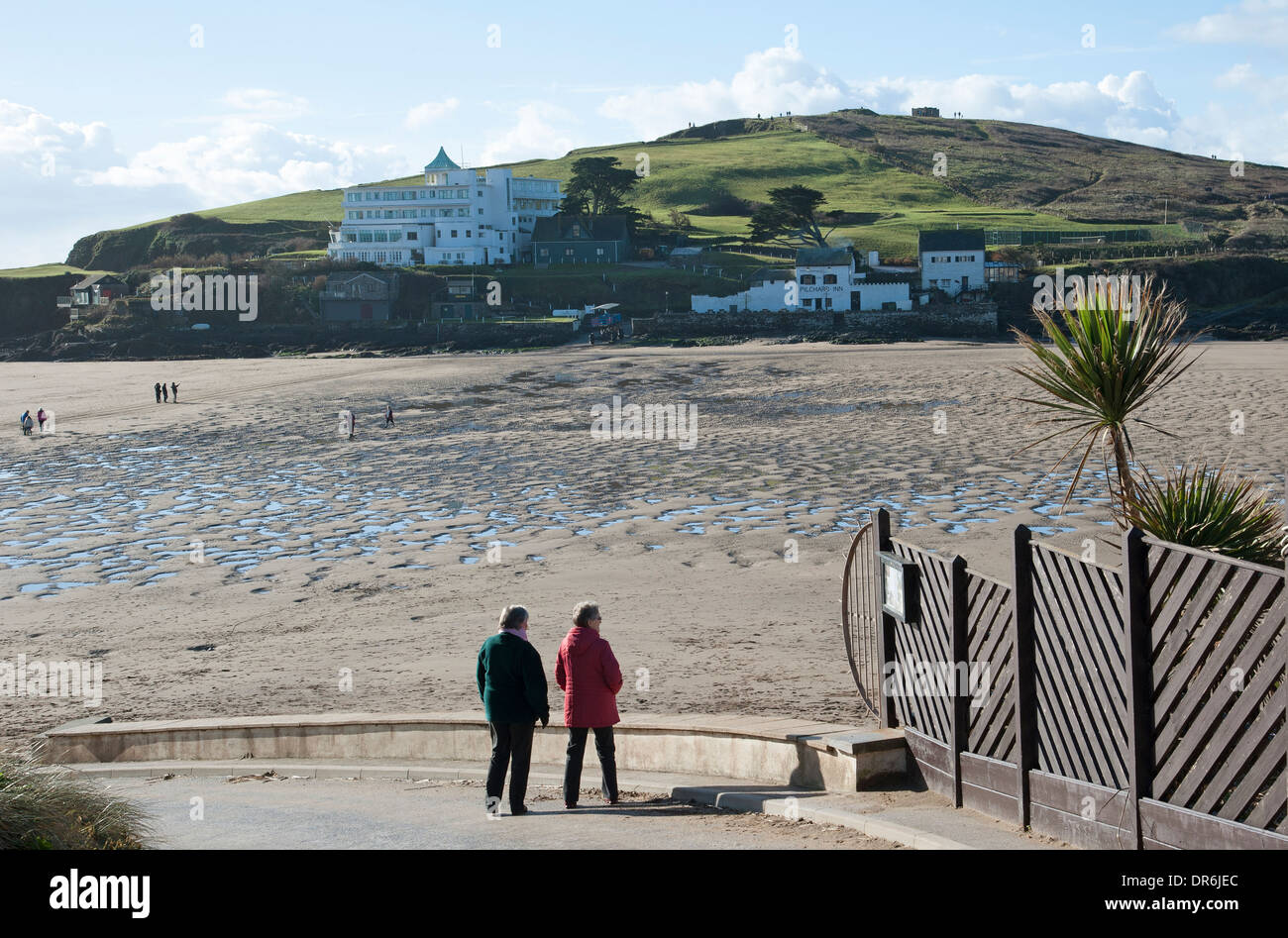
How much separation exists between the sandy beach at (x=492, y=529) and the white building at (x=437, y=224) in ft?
197

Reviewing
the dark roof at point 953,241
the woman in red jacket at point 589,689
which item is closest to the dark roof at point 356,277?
the dark roof at point 953,241

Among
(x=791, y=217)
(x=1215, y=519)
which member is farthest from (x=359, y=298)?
(x=1215, y=519)

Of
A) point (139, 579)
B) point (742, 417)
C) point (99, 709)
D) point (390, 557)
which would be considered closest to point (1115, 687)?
point (99, 709)

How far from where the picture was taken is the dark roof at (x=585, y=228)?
339 ft

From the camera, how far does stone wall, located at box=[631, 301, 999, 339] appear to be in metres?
74.3

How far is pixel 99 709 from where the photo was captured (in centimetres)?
1321

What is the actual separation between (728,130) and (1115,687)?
198 metres

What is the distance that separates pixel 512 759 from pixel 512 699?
45cm

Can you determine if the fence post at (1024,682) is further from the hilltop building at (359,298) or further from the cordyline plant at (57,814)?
the hilltop building at (359,298)

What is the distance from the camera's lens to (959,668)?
298 inches

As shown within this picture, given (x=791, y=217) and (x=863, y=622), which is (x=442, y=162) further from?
(x=863, y=622)

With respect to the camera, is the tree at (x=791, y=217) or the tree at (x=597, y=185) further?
the tree at (x=597, y=185)

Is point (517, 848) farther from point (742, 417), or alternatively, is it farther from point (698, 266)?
point (698, 266)
